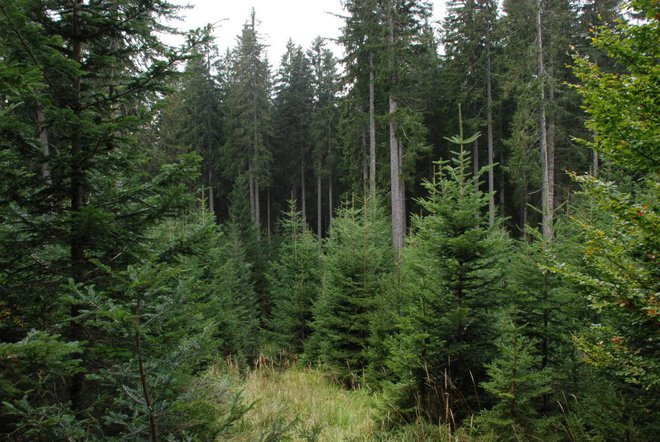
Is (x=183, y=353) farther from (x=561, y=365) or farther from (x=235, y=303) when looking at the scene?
(x=235, y=303)

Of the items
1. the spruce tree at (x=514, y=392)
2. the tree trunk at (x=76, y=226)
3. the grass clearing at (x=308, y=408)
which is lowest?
the grass clearing at (x=308, y=408)

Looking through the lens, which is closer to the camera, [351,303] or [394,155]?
[351,303]

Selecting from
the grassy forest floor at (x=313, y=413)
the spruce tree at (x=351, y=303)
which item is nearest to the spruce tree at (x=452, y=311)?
the grassy forest floor at (x=313, y=413)

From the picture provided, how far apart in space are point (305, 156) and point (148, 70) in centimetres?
3320

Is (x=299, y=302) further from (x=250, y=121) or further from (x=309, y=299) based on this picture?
(x=250, y=121)

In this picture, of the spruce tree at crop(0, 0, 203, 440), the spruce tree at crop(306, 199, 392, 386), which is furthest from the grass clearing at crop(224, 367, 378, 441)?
the spruce tree at crop(0, 0, 203, 440)

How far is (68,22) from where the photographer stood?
350cm

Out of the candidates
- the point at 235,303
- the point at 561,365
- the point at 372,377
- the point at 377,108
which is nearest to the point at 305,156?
the point at 377,108

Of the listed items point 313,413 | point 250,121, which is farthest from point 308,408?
point 250,121

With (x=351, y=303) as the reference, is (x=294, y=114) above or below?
above

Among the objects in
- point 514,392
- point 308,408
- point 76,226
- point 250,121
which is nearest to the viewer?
point 76,226

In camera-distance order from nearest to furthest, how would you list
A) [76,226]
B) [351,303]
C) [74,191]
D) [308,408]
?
[76,226] → [74,191] → [308,408] → [351,303]

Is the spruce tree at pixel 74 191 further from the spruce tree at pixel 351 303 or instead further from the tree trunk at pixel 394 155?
the tree trunk at pixel 394 155

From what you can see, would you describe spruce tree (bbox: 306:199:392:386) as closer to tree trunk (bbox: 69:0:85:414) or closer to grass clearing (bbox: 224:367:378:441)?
grass clearing (bbox: 224:367:378:441)
